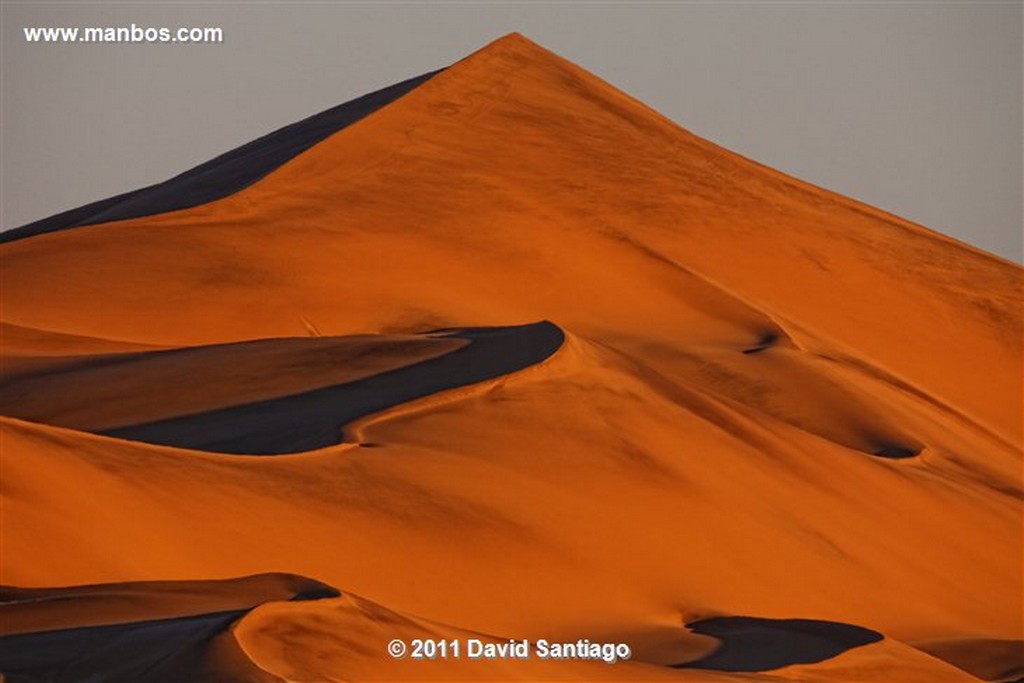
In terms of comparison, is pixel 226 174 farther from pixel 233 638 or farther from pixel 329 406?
pixel 233 638

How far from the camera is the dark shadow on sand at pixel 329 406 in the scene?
16.8 m

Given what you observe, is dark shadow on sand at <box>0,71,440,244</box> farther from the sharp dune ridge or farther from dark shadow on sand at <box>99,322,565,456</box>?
dark shadow on sand at <box>99,322,565,456</box>

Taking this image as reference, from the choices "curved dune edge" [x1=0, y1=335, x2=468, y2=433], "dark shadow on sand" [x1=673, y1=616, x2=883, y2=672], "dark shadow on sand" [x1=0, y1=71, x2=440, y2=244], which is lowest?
"dark shadow on sand" [x1=673, y1=616, x2=883, y2=672]

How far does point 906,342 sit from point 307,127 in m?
11.0

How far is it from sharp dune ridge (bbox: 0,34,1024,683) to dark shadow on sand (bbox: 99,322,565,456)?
0.20ft

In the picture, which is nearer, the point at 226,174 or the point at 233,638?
the point at 233,638

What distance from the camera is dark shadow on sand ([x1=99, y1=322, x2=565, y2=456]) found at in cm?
1677

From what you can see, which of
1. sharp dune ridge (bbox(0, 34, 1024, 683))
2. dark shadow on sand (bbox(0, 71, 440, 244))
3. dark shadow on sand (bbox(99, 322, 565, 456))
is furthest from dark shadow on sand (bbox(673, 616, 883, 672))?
dark shadow on sand (bbox(0, 71, 440, 244))

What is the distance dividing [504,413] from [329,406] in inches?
60.5

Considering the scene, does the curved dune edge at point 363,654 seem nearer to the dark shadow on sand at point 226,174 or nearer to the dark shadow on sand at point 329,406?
the dark shadow on sand at point 329,406

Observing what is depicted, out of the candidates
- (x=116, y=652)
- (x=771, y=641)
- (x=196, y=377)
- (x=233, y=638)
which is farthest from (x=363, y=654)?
(x=196, y=377)

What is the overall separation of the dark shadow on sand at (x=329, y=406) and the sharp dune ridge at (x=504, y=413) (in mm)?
61

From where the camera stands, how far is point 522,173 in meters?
31.5

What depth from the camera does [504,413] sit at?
17844 mm
